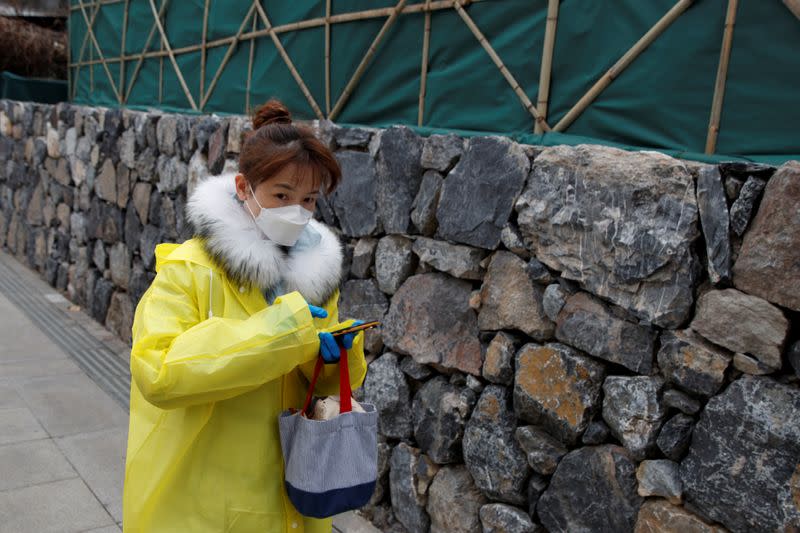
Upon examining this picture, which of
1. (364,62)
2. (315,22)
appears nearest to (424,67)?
(364,62)

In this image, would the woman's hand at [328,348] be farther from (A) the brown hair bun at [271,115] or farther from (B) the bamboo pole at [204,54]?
(B) the bamboo pole at [204,54]

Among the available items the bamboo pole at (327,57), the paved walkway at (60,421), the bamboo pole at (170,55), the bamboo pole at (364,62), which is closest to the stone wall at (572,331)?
the bamboo pole at (364,62)

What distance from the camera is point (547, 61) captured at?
3.00 m

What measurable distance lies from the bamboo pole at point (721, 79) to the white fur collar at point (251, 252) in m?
1.32

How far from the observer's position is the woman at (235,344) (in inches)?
65.2

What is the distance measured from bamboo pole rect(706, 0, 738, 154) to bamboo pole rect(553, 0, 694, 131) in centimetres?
16

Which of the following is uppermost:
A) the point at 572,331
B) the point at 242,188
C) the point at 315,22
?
the point at 315,22

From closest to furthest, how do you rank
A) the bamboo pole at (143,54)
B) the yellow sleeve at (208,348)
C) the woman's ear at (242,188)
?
1. the yellow sleeve at (208,348)
2. the woman's ear at (242,188)
3. the bamboo pole at (143,54)

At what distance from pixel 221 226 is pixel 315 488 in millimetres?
680

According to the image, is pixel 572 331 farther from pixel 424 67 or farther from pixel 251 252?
pixel 424 67

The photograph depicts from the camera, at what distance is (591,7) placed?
283 centimetres

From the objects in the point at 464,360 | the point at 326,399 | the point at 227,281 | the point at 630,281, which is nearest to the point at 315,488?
the point at 326,399

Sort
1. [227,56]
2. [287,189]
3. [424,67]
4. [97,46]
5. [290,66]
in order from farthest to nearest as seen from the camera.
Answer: [97,46] < [227,56] < [290,66] < [424,67] < [287,189]

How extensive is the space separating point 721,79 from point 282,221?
1.53 metres
